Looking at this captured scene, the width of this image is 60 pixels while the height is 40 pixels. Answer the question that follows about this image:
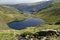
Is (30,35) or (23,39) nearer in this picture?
(23,39)

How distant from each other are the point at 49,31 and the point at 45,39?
1.96 meters

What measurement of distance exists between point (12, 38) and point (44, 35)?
2.78 m

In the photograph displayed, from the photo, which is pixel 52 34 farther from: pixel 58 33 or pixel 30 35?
pixel 30 35

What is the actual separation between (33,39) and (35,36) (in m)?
1.26

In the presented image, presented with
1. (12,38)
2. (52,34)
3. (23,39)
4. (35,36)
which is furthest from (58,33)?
(12,38)

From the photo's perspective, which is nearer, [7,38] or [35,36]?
[7,38]

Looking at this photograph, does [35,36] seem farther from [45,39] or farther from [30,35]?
[45,39]

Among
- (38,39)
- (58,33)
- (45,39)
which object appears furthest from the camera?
(58,33)

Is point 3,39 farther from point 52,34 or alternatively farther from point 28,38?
point 52,34

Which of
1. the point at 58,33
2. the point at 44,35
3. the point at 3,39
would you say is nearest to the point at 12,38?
the point at 3,39

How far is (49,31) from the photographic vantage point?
1633 centimetres

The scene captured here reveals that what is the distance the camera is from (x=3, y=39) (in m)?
15.0

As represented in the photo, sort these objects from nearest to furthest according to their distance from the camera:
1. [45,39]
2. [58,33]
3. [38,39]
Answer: [45,39]
[38,39]
[58,33]

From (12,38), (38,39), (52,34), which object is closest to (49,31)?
(52,34)
